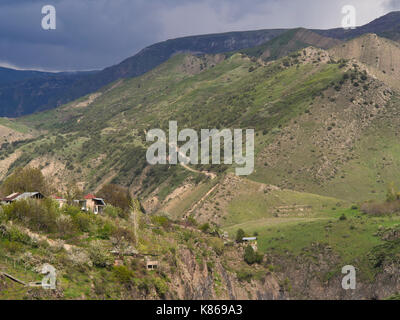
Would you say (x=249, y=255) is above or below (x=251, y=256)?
above

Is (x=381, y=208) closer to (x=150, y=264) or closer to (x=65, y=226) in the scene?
(x=150, y=264)

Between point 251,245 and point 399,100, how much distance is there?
326 ft

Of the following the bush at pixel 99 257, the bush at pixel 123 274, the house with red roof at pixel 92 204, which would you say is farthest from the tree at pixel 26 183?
the bush at pixel 123 274

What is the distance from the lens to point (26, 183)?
74.3 m

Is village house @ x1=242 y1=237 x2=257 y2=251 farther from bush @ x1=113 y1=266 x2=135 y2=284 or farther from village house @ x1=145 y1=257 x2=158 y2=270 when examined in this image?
bush @ x1=113 y1=266 x2=135 y2=284

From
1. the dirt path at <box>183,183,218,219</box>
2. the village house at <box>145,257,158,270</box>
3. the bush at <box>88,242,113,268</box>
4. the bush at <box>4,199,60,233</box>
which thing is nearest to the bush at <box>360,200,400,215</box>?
the dirt path at <box>183,183,218,219</box>

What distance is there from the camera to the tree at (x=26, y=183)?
72.8 meters

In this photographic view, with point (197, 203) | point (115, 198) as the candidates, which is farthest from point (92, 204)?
point (197, 203)

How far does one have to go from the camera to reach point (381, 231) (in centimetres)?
9781

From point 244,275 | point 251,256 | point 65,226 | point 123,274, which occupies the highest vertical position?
point 65,226

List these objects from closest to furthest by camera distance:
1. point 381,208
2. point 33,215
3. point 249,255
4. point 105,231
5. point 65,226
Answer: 1. point 33,215
2. point 65,226
3. point 105,231
4. point 249,255
5. point 381,208

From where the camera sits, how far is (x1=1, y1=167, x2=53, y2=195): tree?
72750 millimetres
